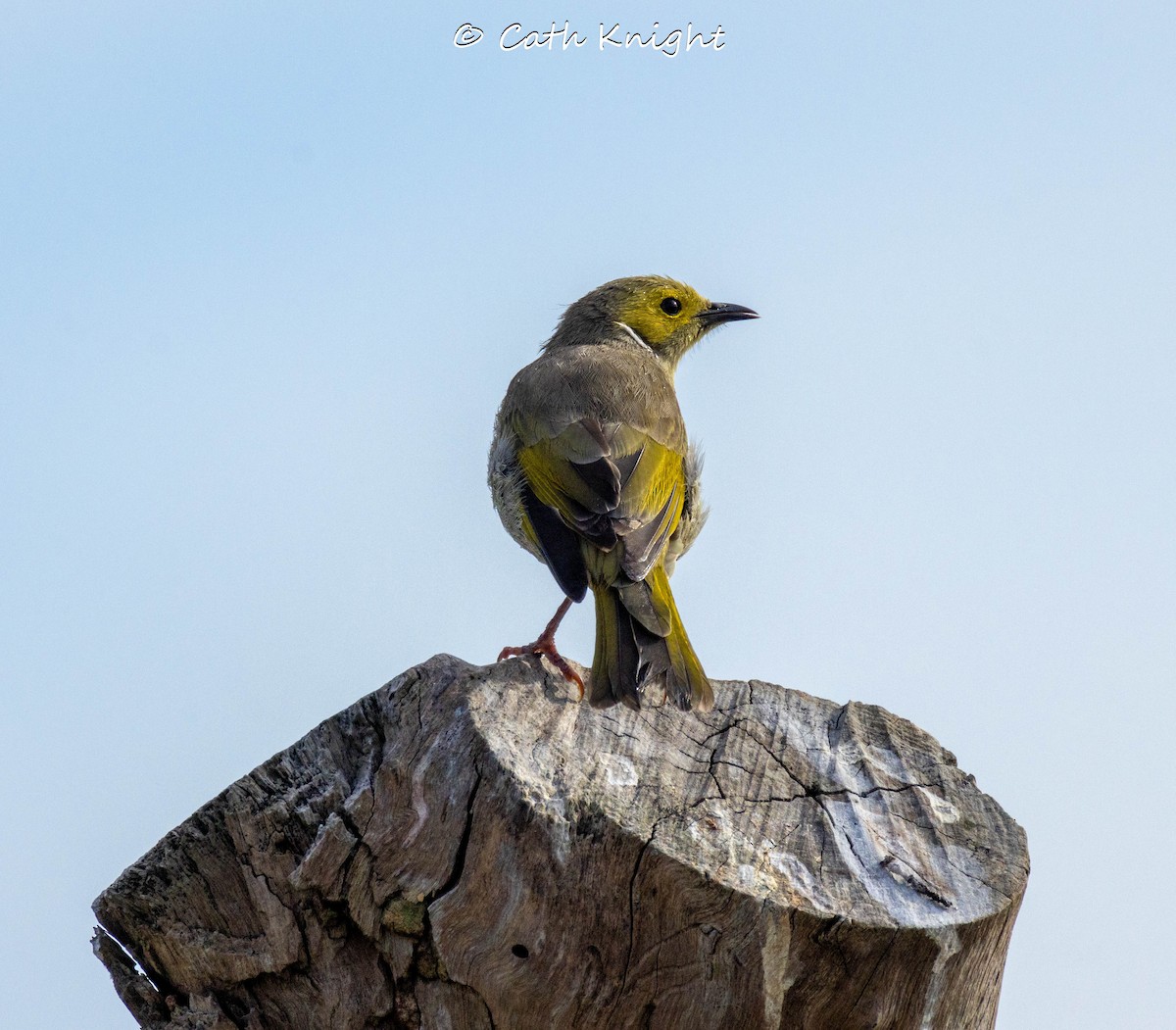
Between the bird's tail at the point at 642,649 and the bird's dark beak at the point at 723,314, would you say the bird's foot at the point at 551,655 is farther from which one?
the bird's dark beak at the point at 723,314

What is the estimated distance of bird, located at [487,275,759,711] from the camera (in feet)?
15.1

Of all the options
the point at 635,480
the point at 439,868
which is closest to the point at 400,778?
the point at 439,868

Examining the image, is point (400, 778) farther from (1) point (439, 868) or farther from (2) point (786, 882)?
(2) point (786, 882)

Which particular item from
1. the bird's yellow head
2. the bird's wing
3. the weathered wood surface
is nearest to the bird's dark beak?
the bird's yellow head

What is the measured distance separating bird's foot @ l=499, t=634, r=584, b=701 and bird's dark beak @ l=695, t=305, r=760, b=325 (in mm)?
3201

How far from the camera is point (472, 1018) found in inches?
133

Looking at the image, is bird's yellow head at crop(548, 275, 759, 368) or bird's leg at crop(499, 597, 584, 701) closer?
bird's leg at crop(499, 597, 584, 701)

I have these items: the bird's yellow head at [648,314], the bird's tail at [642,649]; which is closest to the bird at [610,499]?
the bird's tail at [642,649]

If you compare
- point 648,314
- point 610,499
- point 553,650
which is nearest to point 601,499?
point 610,499

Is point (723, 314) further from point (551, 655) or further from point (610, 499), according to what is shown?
point (551, 655)

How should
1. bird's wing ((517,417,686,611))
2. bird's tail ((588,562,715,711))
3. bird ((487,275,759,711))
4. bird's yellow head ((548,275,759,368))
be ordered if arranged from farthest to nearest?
1. bird's yellow head ((548,275,759,368))
2. bird's wing ((517,417,686,611))
3. bird ((487,275,759,711))
4. bird's tail ((588,562,715,711))

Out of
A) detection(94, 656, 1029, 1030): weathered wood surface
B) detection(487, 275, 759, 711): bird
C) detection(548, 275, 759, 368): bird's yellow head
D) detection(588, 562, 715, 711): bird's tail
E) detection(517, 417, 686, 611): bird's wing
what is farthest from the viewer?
detection(548, 275, 759, 368): bird's yellow head

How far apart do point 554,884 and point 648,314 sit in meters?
5.25

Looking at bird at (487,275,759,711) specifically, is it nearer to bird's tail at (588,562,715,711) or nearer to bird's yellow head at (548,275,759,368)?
bird's tail at (588,562,715,711)
